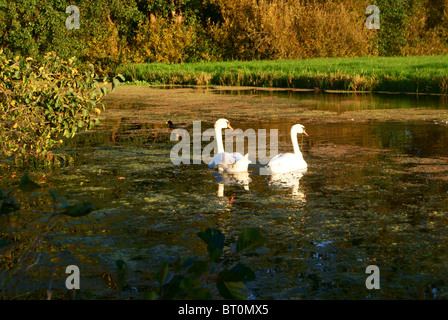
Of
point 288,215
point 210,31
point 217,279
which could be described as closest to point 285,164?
point 288,215

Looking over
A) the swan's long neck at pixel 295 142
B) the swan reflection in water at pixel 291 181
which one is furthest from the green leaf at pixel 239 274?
the swan's long neck at pixel 295 142

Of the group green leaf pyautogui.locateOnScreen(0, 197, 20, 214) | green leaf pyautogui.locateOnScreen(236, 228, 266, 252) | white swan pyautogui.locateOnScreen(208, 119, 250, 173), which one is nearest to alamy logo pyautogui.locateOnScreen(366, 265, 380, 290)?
green leaf pyautogui.locateOnScreen(236, 228, 266, 252)

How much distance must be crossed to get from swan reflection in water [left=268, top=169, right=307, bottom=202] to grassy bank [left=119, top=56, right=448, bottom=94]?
1606 centimetres

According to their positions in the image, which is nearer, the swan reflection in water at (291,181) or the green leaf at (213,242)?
the green leaf at (213,242)

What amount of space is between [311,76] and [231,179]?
65.3ft

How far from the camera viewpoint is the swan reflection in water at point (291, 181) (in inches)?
343

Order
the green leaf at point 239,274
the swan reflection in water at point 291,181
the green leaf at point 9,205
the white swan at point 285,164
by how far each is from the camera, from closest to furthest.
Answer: the green leaf at point 239,274 < the green leaf at point 9,205 < the swan reflection in water at point 291,181 < the white swan at point 285,164

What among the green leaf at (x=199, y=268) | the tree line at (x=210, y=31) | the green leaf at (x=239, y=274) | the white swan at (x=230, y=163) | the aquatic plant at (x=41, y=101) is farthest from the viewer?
the tree line at (x=210, y=31)

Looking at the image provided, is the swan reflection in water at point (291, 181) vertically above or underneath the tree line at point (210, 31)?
underneath

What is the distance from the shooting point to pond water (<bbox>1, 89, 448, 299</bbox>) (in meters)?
5.48

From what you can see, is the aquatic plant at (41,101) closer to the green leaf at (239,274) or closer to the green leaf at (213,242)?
the green leaf at (213,242)

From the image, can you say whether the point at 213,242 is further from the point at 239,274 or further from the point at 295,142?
the point at 295,142

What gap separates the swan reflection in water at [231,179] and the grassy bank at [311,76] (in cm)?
1642

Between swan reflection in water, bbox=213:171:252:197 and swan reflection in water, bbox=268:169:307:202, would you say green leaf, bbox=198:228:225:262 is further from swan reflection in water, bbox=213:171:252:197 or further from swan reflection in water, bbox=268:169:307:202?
swan reflection in water, bbox=213:171:252:197
